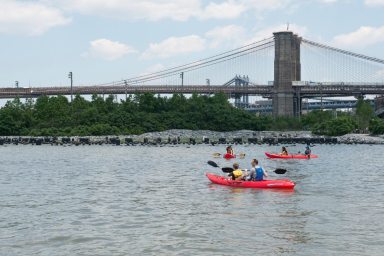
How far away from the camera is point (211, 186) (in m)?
32.2

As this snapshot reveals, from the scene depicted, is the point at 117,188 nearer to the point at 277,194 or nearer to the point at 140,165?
the point at 277,194

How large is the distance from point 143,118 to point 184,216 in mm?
85573

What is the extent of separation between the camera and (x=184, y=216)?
22.8 meters

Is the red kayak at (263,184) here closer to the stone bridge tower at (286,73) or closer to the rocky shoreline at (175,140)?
the rocky shoreline at (175,140)

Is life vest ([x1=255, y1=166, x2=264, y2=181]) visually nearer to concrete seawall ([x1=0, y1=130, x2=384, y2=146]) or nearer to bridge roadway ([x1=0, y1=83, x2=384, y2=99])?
concrete seawall ([x1=0, y1=130, x2=384, y2=146])

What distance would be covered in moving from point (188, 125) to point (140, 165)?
61.0m

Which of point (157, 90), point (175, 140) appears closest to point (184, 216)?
point (175, 140)

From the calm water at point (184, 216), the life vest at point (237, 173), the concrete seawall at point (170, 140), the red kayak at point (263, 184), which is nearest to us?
the calm water at point (184, 216)

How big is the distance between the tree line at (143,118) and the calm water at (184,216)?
6512cm

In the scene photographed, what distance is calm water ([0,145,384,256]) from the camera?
18016 millimetres

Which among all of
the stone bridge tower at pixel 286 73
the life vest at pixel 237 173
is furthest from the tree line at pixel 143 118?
the life vest at pixel 237 173

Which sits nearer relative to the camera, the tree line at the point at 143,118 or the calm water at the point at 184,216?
the calm water at the point at 184,216

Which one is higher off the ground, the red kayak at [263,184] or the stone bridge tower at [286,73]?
the stone bridge tower at [286,73]

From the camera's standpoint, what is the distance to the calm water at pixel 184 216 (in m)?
18.0
